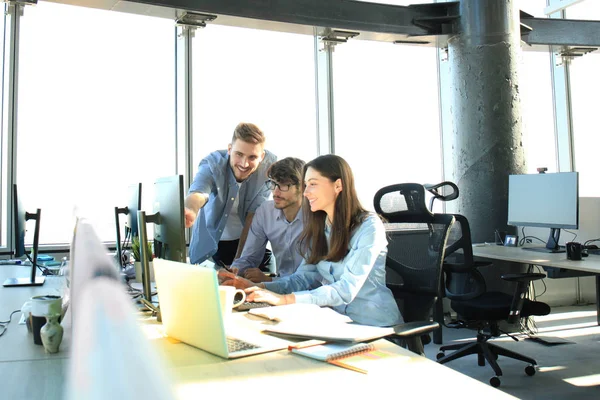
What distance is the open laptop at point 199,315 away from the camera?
1.30 metres

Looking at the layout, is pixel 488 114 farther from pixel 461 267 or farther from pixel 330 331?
pixel 330 331

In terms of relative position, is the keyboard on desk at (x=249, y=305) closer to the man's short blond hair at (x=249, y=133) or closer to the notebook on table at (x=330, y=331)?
the notebook on table at (x=330, y=331)

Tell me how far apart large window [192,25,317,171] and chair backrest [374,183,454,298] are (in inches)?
93.9

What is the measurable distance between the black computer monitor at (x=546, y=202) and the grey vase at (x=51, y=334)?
365 centimetres

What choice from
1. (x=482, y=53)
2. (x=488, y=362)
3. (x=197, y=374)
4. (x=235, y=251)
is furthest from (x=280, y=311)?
(x=482, y=53)

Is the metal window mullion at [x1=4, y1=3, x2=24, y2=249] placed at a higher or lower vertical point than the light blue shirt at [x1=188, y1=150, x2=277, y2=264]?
higher

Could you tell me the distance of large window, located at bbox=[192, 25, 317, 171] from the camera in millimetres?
5297

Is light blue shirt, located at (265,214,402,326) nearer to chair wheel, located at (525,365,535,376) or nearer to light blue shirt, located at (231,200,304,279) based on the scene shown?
light blue shirt, located at (231,200,304,279)

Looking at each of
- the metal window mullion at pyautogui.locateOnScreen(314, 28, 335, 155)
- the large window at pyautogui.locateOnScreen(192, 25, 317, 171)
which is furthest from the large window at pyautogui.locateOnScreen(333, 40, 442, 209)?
Answer: the large window at pyautogui.locateOnScreen(192, 25, 317, 171)

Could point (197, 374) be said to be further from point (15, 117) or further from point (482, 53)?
point (482, 53)

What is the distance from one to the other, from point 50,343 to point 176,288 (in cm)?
40

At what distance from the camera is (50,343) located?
1514 millimetres

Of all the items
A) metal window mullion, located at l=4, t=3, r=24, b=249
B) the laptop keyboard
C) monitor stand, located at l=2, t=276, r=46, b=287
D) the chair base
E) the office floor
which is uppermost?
metal window mullion, located at l=4, t=3, r=24, b=249

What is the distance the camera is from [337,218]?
7.88ft
